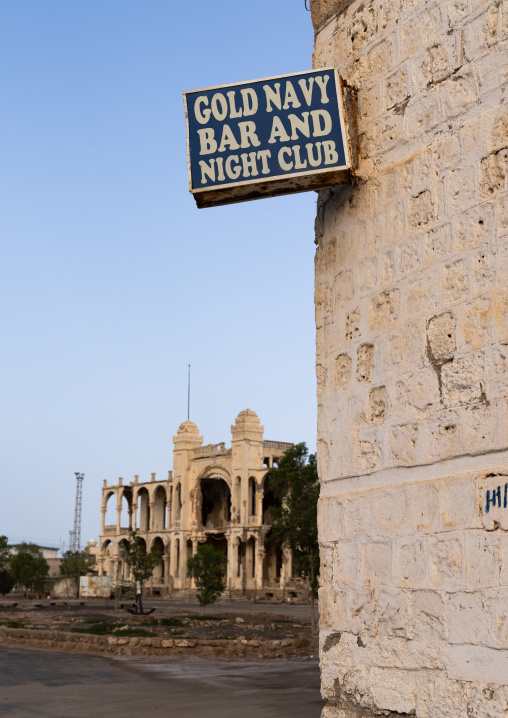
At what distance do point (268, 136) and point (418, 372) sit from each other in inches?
63.9

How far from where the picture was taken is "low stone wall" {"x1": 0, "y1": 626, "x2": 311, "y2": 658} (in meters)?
18.8

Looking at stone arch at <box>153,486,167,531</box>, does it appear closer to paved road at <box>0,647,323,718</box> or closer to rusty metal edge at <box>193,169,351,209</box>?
paved road at <box>0,647,323,718</box>

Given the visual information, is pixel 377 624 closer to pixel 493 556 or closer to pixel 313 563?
pixel 493 556

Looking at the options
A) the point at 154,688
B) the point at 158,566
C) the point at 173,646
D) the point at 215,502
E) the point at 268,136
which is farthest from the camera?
the point at 215,502

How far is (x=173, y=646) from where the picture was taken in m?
19.1

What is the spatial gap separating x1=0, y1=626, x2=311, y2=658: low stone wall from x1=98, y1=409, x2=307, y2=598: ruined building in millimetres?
32149

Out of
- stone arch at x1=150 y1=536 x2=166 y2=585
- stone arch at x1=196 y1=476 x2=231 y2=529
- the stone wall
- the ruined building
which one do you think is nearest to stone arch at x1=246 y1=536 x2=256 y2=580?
the ruined building

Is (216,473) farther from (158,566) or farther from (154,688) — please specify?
(154,688)

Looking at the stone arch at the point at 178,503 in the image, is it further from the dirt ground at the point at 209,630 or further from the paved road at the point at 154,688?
the paved road at the point at 154,688

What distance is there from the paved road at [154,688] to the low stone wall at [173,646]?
1.48 metres

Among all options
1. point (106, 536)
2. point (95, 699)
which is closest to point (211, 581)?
point (95, 699)

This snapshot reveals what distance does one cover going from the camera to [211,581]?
36500 mm

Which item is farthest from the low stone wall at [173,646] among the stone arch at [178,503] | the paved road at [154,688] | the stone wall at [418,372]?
the stone arch at [178,503]

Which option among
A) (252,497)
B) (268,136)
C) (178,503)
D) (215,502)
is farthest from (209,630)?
(215,502)
